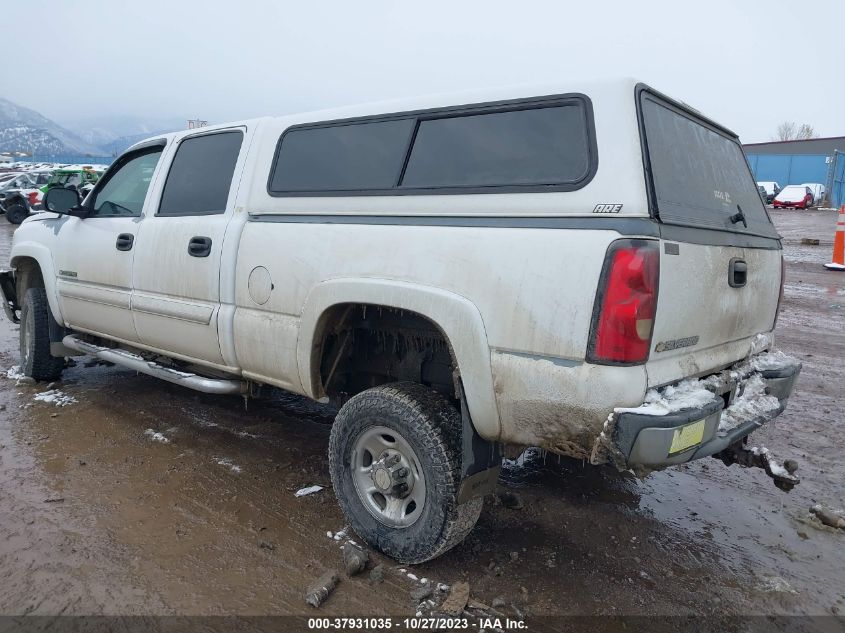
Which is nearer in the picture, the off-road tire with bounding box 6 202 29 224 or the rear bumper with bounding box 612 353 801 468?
the rear bumper with bounding box 612 353 801 468

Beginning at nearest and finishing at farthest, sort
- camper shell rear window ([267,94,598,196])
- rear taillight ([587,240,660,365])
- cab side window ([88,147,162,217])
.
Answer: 1. rear taillight ([587,240,660,365])
2. camper shell rear window ([267,94,598,196])
3. cab side window ([88,147,162,217])

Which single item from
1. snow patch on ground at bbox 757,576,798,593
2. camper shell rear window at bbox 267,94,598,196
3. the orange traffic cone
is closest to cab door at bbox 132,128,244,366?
camper shell rear window at bbox 267,94,598,196

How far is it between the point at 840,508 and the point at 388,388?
265 cm

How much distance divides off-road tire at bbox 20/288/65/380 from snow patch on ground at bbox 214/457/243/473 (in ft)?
7.66

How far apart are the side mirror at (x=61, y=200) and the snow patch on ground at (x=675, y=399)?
167 inches

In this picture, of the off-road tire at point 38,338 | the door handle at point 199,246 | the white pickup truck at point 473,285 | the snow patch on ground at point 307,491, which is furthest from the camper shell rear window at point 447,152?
the off-road tire at point 38,338

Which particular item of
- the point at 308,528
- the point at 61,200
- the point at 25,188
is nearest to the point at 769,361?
the point at 308,528

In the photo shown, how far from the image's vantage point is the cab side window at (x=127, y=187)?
432 cm

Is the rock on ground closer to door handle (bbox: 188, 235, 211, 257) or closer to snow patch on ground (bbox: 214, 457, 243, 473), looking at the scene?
snow patch on ground (bbox: 214, 457, 243, 473)

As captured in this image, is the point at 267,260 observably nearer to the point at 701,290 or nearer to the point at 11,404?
the point at 701,290

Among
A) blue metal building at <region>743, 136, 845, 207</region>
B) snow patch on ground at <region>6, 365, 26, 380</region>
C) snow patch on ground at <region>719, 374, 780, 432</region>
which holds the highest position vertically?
blue metal building at <region>743, 136, 845, 207</region>

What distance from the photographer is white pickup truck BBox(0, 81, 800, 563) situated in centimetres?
223

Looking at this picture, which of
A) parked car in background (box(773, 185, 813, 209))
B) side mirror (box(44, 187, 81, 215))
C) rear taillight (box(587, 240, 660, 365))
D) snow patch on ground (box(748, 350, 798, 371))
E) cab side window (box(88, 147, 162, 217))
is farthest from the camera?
parked car in background (box(773, 185, 813, 209))

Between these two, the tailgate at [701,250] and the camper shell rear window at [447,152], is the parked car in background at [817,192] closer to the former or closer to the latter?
the tailgate at [701,250]
